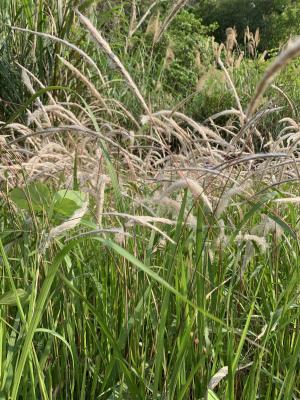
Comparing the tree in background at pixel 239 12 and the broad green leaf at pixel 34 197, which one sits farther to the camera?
the tree in background at pixel 239 12

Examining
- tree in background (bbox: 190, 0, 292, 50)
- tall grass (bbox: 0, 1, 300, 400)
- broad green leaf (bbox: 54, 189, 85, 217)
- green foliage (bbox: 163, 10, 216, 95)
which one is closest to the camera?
tall grass (bbox: 0, 1, 300, 400)

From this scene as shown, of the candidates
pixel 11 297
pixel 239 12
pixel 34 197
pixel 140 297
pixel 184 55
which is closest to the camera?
pixel 11 297

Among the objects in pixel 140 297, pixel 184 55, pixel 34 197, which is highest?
pixel 34 197

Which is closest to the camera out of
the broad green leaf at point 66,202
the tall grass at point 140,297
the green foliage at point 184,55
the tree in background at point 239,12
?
the tall grass at point 140,297

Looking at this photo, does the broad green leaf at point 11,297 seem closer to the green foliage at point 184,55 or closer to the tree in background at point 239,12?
the green foliage at point 184,55

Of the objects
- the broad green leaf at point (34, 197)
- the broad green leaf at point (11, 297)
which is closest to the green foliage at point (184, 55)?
the broad green leaf at point (34, 197)

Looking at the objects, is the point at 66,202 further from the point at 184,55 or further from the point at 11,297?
the point at 184,55

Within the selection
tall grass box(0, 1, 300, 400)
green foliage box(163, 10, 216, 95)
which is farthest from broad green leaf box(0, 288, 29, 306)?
green foliage box(163, 10, 216, 95)

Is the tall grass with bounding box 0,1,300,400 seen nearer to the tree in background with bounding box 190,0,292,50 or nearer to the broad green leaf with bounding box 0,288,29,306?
the broad green leaf with bounding box 0,288,29,306

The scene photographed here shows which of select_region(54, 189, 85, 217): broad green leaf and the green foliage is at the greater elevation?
select_region(54, 189, 85, 217): broad green leaf

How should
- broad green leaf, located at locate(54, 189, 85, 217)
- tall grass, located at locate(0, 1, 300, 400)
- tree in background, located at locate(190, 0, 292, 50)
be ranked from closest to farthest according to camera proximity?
tall grass, located at locate(0, 1, 300, 400)
broad green leaf, located at locate(54, 189, 85, 217)
tree in background, located at locate(190, 0, 292, 50)

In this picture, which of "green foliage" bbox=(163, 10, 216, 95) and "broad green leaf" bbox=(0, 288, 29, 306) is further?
"green foliage" bbox=(163, 10, 216, 95)

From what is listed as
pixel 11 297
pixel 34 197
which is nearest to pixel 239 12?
pixel 34 197

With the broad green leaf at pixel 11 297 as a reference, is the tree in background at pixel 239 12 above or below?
below
